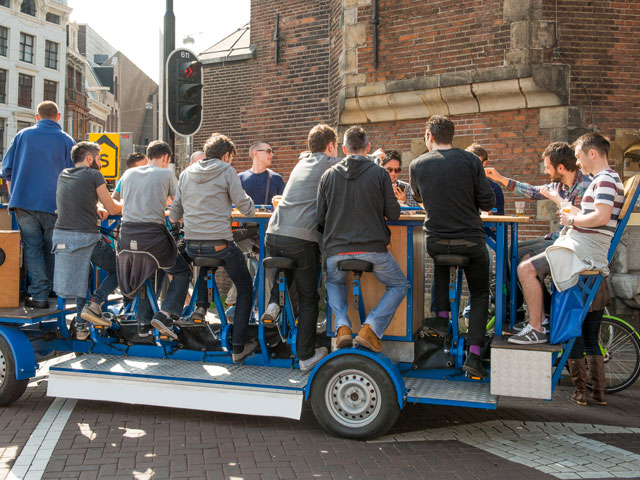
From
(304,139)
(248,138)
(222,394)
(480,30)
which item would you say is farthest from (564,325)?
(248,138)

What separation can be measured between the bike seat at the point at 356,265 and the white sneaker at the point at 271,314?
0.68 m

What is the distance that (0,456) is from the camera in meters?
4.38

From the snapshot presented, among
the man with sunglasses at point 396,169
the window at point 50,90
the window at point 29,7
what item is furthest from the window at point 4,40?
the man with sunglasses at point 396,169

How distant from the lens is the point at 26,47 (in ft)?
155

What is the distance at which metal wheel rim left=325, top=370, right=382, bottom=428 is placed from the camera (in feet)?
15.3

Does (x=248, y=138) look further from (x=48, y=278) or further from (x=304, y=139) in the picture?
(x=48, y=278)

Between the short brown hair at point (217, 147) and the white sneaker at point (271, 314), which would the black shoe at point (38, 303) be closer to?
the short brown hair at point (217, 147)

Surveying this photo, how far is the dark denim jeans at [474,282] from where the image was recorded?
4789 mm

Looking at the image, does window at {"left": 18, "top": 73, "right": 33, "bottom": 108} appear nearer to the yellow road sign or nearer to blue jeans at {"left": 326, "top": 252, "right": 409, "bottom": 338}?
the yellow road sign

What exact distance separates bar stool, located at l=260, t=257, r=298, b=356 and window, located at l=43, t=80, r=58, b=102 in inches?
1900

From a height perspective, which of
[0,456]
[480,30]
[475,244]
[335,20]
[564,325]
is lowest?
[0,456]

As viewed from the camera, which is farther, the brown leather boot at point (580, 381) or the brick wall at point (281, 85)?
the brick wall at point (281, 85)

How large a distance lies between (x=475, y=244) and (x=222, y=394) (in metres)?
2.15

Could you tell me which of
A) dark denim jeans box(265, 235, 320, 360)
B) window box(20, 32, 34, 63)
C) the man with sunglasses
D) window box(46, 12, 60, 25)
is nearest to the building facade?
the man with sunglasses
